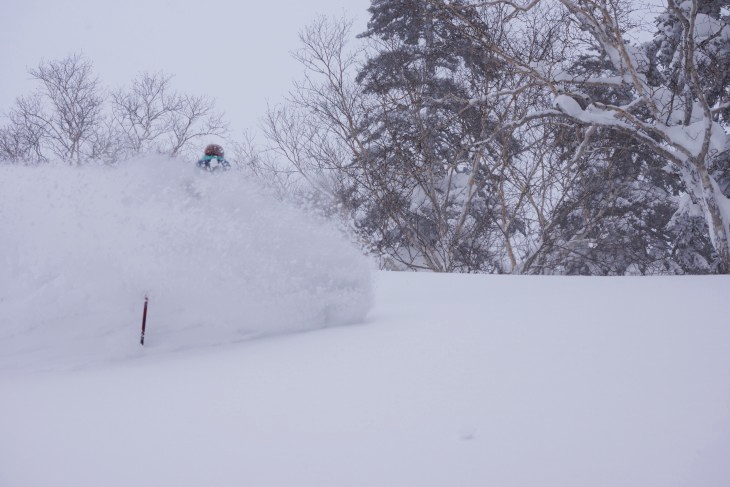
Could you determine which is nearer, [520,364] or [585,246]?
[520,364]

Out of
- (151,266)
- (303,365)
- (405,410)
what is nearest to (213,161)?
(151,266)

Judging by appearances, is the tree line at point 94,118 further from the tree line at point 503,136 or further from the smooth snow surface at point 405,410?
the smooth snow surface at point 405,410

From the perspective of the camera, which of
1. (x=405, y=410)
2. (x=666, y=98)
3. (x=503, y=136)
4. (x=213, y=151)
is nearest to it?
(x=405, y=410)

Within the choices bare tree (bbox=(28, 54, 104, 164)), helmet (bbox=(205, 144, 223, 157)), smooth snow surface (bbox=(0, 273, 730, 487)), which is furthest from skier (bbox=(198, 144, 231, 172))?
bare tree (bbox=(28, 54, 104, 164))

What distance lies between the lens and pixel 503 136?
11.7m

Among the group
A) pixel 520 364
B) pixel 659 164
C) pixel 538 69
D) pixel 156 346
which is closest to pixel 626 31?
pixel 538 69

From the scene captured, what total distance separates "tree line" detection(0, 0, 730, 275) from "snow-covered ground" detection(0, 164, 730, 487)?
4.87 m

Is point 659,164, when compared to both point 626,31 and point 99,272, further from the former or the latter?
point 99,272

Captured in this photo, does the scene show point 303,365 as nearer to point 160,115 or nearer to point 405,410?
point 405,410

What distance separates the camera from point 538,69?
904 centimetres

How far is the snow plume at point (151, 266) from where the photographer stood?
3.71 m

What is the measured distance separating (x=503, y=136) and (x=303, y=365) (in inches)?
387

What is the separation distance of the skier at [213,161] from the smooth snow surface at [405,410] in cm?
391

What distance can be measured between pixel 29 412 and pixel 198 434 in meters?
0.99
